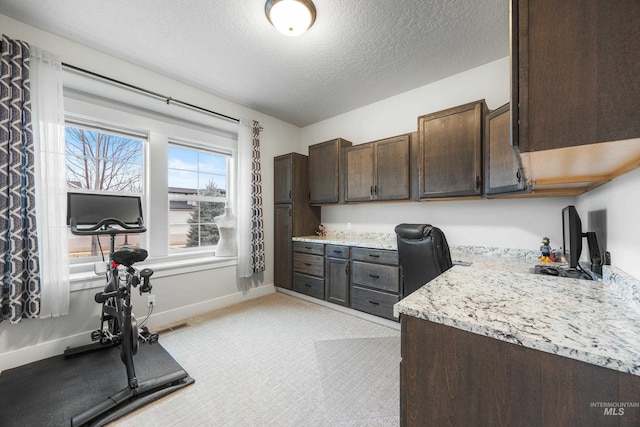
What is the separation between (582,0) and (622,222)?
3.02 ft

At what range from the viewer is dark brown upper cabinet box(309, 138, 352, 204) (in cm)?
357

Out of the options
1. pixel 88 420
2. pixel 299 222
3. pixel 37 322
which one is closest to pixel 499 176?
pixel 299 222

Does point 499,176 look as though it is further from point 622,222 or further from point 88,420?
point 88,420

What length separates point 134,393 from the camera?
166cm

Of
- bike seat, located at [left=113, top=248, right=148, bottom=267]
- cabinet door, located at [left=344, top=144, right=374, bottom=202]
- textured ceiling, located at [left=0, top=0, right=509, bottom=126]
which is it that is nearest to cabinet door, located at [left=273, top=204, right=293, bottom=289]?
cabinet door, located at [left=344, top=144, right=374, bottom=202]

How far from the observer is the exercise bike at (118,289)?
65.8 inches

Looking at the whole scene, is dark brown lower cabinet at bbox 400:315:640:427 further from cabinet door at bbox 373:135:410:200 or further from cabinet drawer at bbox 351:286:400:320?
cabinet door at bbox 373:135:410:200

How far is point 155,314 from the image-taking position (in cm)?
276

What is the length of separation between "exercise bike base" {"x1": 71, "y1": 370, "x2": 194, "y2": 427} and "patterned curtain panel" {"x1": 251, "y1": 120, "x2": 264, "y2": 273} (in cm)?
177

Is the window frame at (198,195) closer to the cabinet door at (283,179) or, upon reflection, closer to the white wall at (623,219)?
the cabinet door at (283,179)

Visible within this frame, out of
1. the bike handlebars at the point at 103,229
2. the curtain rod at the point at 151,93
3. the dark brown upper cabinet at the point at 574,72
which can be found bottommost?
the bike handlebars at the point at 103,229

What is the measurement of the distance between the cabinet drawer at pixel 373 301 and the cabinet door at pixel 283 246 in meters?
1.15
